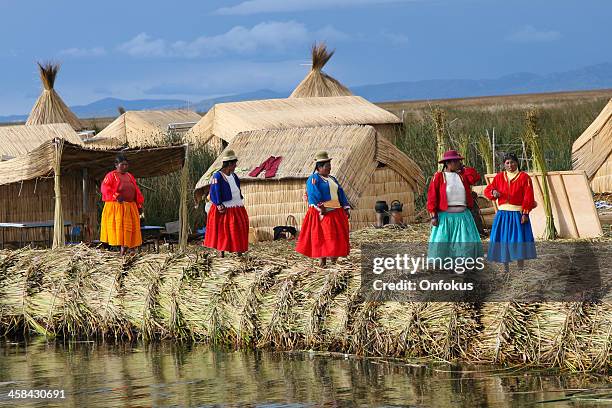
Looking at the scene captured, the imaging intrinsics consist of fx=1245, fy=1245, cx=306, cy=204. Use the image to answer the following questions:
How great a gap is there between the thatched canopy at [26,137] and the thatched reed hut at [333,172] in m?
3.29

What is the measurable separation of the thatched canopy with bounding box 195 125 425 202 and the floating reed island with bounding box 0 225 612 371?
5.72m

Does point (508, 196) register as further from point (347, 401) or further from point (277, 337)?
point (347, 401)

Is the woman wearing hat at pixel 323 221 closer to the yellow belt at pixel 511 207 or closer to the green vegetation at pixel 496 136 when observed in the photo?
the yellow belt at pixel 511 207

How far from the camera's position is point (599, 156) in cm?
1917

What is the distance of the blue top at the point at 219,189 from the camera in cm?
1259

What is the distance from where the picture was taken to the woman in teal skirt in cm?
1021

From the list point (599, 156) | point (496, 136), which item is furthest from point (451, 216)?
point (496, 136)

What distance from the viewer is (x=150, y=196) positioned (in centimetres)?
1853

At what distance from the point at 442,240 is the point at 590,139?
970cm

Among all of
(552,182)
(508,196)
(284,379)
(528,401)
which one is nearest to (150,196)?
(552,182)

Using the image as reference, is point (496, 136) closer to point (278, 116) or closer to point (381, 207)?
point (278, 116)

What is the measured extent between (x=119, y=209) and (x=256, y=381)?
16.1ft

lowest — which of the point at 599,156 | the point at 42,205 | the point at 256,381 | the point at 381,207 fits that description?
the point at 256,381

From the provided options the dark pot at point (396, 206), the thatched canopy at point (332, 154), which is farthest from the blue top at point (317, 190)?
the dark pot at point (396, 206)
